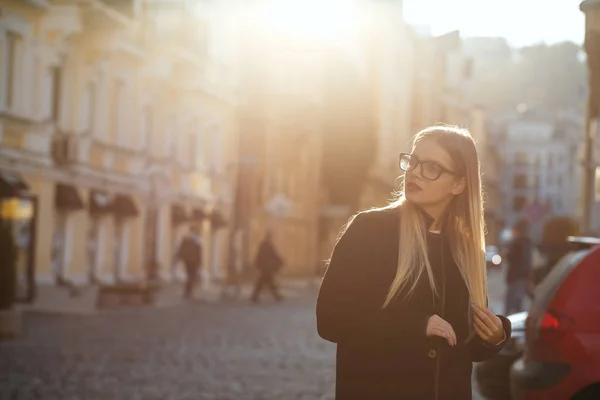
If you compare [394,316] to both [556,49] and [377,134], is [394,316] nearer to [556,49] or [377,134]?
[377,134]

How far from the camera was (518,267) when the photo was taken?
21.4 metres

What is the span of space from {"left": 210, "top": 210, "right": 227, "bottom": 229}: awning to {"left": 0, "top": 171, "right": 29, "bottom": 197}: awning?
19.3 m

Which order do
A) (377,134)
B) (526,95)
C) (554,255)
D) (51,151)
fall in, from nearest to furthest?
1. (554,255)
2. (51,151)
3. (377,134)
4. (526,95)

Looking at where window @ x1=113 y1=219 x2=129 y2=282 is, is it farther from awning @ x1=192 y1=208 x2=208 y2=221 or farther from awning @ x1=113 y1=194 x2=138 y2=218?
awning @ x1=192 y1=208 x2=208 y2=221

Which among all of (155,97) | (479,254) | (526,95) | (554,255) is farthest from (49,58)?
(526,95)

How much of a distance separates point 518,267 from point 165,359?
23.0ft

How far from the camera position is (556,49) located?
372 feet

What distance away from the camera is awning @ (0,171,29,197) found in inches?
1162

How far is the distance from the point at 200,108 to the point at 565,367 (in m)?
43.7

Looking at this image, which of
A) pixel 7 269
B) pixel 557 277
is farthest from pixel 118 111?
pixel 557 277

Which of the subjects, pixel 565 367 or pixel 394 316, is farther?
pixel 565 367

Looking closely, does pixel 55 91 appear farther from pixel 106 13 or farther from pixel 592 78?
pixel 592 78

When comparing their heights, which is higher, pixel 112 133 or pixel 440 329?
pixel 112 133

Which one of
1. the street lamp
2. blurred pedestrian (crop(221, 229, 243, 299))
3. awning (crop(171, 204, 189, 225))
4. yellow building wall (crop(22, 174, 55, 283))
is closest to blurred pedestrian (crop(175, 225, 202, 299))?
blurred pedestrian (crop(221, 229, 243, 299))
